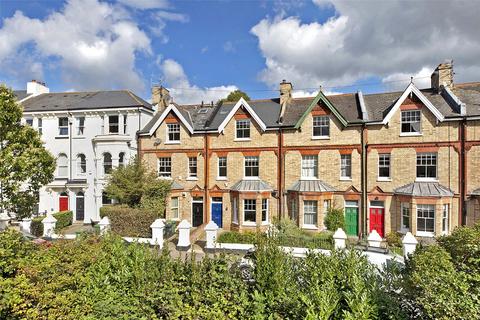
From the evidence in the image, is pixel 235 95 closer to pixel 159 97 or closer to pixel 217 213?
pixel 159 97

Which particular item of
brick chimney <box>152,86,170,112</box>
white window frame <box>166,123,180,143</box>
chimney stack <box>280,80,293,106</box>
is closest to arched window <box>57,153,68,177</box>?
brick chimney <box>152,86,170,112</box>

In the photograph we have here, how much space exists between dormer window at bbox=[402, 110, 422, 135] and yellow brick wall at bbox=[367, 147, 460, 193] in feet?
4.31

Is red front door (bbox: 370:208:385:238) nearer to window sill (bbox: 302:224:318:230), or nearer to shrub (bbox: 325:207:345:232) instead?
shrub (bbox: 325:207:345:232)

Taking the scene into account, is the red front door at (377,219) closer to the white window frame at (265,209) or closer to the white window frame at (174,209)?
the white window frame at (265,209)

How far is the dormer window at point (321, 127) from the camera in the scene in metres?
22.5

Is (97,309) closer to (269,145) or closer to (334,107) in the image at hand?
(269,145)

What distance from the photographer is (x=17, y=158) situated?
14836 millimetres

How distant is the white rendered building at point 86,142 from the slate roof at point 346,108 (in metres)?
2.23

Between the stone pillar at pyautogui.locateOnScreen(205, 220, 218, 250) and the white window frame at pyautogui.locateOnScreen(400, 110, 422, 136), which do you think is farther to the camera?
the white window frame at pyautogui.locateOnScreen(400, 110, 422, 136)

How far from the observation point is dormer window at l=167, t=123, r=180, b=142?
2558 cm

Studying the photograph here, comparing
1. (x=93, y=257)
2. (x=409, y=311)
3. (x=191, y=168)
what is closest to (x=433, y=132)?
(x=409, y=311)

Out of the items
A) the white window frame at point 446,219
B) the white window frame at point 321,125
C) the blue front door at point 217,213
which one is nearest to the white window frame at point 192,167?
the blue front door at point 217,213

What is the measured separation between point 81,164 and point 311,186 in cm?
2141

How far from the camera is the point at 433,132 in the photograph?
2011cm
